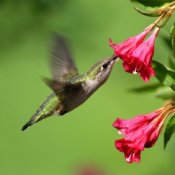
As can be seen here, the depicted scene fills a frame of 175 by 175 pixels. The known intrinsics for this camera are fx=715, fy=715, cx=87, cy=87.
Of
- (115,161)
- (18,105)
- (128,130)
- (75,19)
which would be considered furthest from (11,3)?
(18,105)

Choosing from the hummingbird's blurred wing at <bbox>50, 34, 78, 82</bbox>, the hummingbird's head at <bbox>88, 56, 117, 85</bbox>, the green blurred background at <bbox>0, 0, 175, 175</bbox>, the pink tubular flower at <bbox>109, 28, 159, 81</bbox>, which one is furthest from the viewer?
the green blurred background at <bbox>0, 0, 175, 175</bbox>

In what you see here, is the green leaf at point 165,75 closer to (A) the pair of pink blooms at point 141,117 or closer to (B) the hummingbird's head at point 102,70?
(A) the pair of pink blooms at point 141,117

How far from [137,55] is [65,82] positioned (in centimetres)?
48

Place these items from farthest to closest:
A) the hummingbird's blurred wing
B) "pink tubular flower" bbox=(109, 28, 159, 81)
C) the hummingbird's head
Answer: the hummingbird's blurred wing, the hummingbird's head, "pink tubular flower" bbox=(109, 28, 159, 81)

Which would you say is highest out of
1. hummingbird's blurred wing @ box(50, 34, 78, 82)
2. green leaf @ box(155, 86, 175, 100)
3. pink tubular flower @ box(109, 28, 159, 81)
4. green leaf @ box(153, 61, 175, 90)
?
hummingbird's blurred wing @ box(50, 34, 78, 82)

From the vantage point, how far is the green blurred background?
757 cm

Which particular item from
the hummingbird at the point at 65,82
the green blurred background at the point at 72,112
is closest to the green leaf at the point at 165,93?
the hummingbird at the point at 65,82

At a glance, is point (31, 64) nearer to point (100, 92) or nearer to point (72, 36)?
point (100, 92)

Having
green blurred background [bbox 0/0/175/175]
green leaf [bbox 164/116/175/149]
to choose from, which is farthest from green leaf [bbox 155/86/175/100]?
green blurred background [bbox 0/0/175/175]

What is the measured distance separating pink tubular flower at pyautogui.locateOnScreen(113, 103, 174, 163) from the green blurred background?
4.71m

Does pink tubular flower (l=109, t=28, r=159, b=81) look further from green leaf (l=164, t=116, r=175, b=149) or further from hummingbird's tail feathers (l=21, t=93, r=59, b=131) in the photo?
hummingbird's tail feathers (l=21, t=93, r=59, b=131)

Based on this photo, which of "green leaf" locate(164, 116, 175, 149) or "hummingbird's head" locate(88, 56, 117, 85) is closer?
"green leaf" locate(164, 116, 175, 149)

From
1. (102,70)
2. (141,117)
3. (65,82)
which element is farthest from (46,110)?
(141,117)

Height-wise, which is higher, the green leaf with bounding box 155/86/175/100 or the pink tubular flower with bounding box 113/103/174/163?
the green leaf with bounding box 155/86/175/100
